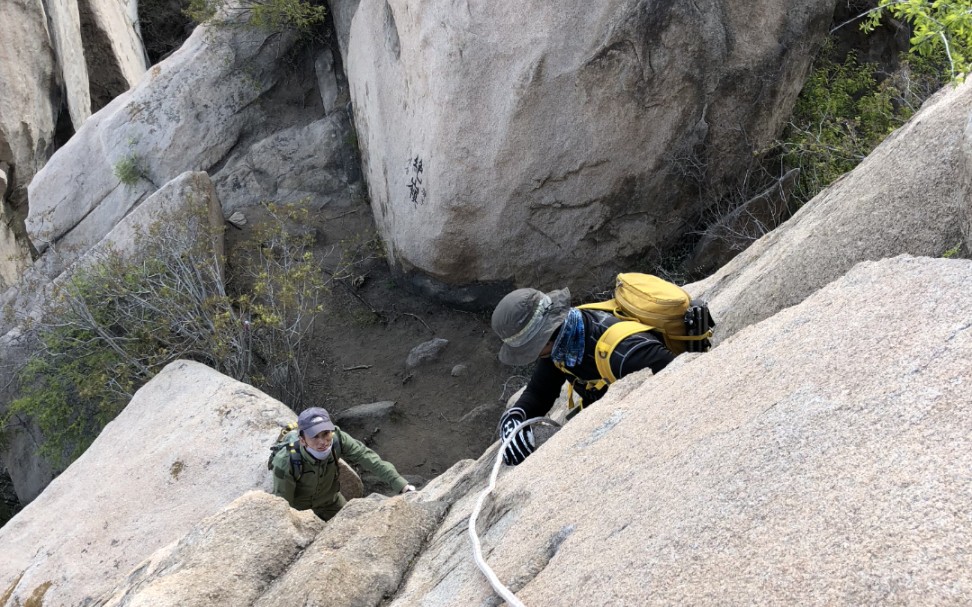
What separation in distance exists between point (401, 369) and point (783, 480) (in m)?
6.87

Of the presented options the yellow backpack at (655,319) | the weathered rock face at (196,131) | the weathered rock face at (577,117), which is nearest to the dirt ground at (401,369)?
the weathered rock face at (577,117)

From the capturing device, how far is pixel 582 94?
7.12 m

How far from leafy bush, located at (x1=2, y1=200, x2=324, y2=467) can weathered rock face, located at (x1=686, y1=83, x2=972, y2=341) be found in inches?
189

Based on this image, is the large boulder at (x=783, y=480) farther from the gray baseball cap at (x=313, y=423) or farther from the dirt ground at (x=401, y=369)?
the dirt ground at (x=401, y=369)

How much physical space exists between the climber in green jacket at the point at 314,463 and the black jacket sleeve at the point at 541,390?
142 centimetres

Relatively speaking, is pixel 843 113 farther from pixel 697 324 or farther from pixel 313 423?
pixel 313 423

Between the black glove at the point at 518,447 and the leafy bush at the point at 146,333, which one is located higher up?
the black glove at the point at 518,447

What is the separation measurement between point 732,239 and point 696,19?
203 cm

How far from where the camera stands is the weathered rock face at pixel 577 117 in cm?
705

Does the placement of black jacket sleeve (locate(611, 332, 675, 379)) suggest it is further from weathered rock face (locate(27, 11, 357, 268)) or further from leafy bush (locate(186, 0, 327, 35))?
leafy bush (locate(186, 0, 327, 35))

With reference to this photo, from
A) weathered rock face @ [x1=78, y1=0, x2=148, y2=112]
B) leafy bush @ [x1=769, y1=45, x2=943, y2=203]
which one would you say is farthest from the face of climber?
weathered rock face @ [x1=78, y1=0, x2=148, y2=112]

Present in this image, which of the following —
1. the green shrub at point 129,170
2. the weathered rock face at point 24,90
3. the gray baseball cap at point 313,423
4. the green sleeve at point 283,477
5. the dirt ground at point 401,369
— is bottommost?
the dirt ground at point 401,369

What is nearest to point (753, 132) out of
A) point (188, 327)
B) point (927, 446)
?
point (188, 327)

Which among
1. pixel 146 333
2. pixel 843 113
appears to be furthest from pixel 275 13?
pixel 843 113
